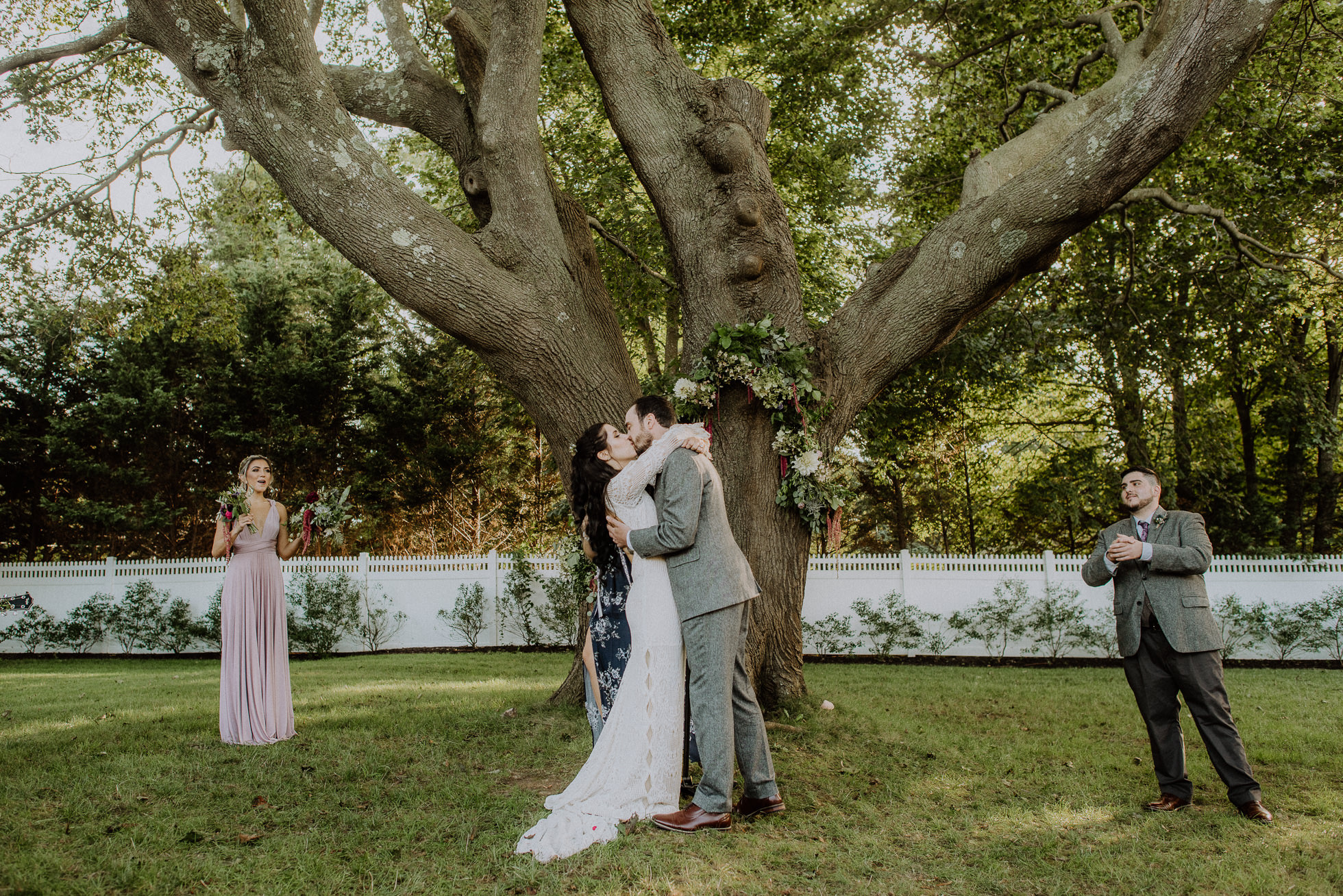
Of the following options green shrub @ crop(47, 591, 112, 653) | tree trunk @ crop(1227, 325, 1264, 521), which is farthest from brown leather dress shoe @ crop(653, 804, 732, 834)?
green shrub @ crop(47, 591, 112, 653)

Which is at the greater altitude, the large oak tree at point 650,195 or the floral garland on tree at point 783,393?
the large oak tree at point 650,195

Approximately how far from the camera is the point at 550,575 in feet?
47.3

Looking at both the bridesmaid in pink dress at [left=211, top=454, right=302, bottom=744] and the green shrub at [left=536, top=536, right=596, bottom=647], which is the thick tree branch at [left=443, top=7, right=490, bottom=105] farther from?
the green shrub at [left=536, top=536, right=596, bottom=647]

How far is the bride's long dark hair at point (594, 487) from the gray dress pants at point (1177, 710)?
2995 mm

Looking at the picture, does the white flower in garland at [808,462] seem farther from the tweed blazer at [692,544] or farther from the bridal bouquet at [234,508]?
the bridal bouquet at [234,508]

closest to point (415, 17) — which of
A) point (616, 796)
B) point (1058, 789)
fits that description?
point (616, 796)

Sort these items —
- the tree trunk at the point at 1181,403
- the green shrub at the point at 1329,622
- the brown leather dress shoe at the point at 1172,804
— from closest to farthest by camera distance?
the brown leather dress shoe at the point at 1172,804 < the tree trunk at the point at 1181,403 < the green shrub at the point at 1329,622

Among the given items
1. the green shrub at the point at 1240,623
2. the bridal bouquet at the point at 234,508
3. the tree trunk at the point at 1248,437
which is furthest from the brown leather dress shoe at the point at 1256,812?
the tree trunk at the point at 1248,437

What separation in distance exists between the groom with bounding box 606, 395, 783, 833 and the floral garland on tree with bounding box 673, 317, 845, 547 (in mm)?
1711

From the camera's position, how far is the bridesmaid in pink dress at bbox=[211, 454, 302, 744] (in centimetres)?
607

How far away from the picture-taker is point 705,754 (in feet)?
13.5

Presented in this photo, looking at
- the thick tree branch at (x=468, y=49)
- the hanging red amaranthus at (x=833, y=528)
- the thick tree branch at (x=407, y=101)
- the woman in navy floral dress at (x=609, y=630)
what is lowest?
the woman in navy floral dress at (x=609, y=630)

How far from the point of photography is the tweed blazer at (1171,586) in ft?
14.8

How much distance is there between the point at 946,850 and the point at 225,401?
2045cm
